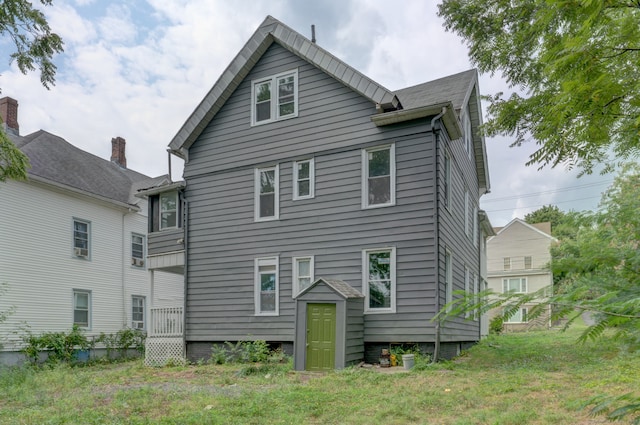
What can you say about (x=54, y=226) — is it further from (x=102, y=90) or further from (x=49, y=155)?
(x=102, y=90)

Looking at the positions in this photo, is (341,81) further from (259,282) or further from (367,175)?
(259,282)

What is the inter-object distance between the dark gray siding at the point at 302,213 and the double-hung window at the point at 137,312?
7380mm

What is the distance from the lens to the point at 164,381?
11.2m

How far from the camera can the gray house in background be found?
12172mm

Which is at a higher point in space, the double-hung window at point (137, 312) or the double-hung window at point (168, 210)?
the double-hung window at point (168, 210)

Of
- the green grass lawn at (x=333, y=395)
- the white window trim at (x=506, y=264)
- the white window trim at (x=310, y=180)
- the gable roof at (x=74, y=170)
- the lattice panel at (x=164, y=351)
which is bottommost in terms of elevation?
the lattice panel at (x=164, y=351)

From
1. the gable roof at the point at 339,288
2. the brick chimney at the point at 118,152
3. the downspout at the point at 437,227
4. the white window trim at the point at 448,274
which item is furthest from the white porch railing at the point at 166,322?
the brick chimney at the point at 118,152

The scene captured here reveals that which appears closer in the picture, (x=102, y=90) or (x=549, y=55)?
(x=549, y=55)

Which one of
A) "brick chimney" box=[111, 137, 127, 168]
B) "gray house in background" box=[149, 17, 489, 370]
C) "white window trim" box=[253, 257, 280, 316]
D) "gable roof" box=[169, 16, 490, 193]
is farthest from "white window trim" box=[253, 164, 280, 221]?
Answer: "brick chimney" box=[111, 137, 127, 168]

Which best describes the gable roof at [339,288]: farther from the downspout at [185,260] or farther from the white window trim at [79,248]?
the white window trim at [79,248]

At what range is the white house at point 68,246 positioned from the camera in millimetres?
16938

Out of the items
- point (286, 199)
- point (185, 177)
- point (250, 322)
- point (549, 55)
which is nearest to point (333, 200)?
point (286, 199)

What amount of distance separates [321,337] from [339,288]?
4.07ft

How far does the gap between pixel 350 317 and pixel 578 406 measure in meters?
9.71
